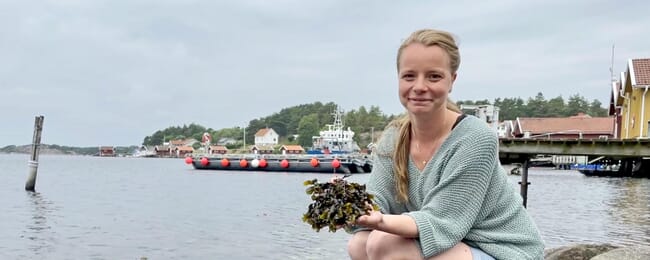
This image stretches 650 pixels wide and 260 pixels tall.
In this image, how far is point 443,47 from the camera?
2510 millimetres

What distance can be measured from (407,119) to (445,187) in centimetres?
46

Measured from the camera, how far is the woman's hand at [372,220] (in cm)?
233

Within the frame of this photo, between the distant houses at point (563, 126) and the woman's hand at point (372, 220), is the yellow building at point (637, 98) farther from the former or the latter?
the distant houses at point (563, 126)

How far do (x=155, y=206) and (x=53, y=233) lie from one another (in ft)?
30.3

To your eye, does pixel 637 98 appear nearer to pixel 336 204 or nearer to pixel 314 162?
pixel 314 162

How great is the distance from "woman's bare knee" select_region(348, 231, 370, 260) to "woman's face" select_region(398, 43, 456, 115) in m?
0.58

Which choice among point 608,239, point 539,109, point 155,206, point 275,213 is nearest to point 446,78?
point 608,239

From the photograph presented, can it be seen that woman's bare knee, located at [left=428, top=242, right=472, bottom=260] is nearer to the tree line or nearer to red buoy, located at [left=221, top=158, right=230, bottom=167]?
red buoy, located at [left=221, top=158, right=230, bottom=167]

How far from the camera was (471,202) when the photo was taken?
2494 millimetres

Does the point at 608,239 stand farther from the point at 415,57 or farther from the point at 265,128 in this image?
the point at 265,128

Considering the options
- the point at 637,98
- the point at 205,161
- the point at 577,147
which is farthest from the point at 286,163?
the point at 577,147

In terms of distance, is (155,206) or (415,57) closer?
(415,57)

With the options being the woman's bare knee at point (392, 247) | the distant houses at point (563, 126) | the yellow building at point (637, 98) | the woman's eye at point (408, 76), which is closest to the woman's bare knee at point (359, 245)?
the woman's bare knee at point (392, 247)

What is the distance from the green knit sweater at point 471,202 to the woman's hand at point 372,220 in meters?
0.17
